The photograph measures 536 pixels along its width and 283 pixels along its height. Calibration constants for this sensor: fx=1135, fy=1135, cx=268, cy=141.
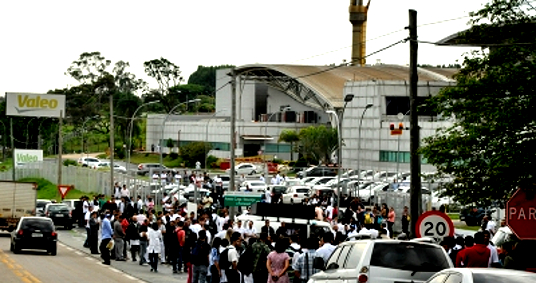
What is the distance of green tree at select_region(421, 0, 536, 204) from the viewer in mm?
20406

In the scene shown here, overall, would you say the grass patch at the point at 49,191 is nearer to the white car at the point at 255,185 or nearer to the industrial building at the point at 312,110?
the white car at the point at 255,185

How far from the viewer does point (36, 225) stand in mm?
38844

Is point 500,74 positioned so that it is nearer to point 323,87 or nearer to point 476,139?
point 476,139

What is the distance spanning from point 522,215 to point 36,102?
120391mm

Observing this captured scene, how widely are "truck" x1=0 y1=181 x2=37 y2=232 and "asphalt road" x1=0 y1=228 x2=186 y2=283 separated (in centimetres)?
773

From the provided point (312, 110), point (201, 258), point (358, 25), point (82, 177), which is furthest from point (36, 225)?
point (358, 25)

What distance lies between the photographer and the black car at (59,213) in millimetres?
56125

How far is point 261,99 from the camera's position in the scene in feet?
479

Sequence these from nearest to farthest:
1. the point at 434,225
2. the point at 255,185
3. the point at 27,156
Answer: the point at 434,225 → the point at 255,185 → the point at 27,156

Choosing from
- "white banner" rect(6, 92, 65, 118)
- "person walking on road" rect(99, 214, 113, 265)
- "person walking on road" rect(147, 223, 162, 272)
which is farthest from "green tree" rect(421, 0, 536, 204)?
"white banner" rect(6, 92, 65, 118)

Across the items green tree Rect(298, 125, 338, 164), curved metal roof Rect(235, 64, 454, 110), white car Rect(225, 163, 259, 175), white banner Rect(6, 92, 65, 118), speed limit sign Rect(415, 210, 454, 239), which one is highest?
curved metal roof Rect(235, 64, 454, 110)

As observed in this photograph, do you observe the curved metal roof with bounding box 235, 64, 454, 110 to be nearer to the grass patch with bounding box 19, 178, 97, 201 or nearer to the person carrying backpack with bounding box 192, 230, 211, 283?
the grass patch with bounding box 19, 178, 97, 201

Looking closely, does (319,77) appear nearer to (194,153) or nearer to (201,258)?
(194,153)

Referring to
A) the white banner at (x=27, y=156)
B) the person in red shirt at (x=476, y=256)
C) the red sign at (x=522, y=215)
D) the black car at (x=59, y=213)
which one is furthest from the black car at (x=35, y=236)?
the white banner at (x=27, y=156)
